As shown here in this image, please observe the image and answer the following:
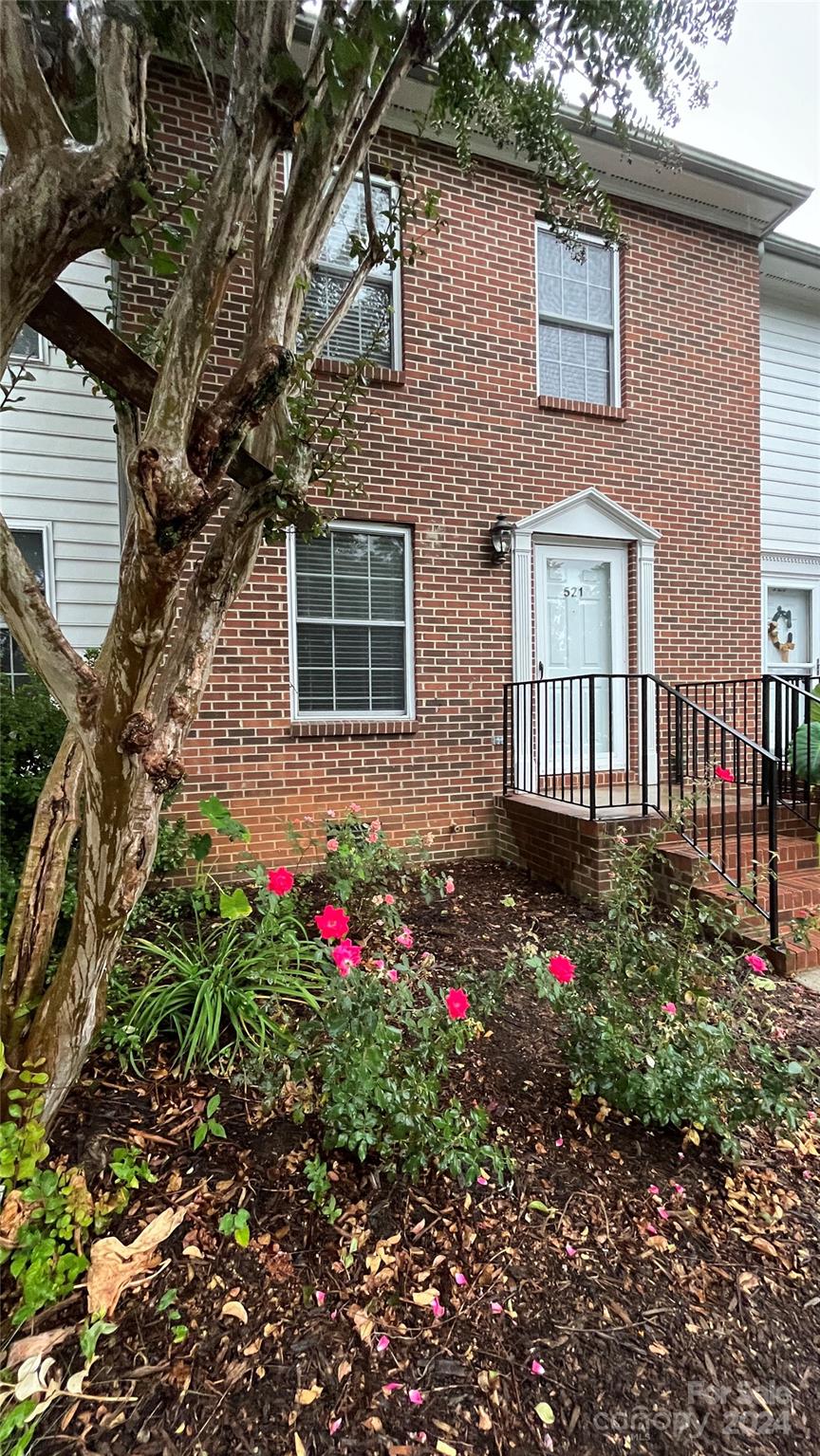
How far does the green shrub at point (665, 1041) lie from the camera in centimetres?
224

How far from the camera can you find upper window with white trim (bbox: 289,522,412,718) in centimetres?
513

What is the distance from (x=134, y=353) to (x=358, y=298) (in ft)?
12.5

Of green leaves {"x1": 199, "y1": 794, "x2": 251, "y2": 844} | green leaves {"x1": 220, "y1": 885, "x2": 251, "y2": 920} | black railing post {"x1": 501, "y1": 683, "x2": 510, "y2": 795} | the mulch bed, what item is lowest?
the mulch bed

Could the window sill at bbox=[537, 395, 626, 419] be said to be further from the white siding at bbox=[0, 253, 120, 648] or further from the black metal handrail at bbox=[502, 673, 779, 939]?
the white siding at bbox=[0, 253, 120, 648]

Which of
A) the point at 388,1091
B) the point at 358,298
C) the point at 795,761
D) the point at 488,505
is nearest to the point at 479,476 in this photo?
the point at 488,505

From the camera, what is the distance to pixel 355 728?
203 inches

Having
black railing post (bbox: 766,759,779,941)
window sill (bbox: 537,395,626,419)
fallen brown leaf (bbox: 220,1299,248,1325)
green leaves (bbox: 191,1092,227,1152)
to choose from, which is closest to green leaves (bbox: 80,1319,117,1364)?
fallen brown leaf (bbox: 220,1299,248,1325)

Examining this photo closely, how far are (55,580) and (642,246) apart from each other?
5764 mm

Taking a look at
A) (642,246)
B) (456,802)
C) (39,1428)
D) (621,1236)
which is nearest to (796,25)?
(642,246)

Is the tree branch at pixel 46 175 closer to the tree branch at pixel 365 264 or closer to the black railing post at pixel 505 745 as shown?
the tree branch at pixel 365 264

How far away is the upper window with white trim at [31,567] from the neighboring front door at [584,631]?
3.73 metres

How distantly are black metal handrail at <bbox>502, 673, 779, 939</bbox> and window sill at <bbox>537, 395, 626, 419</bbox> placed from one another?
2.25 metres

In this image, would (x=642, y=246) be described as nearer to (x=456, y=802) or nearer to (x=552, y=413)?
(x=552, y=413)

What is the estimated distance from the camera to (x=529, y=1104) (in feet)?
8.13
